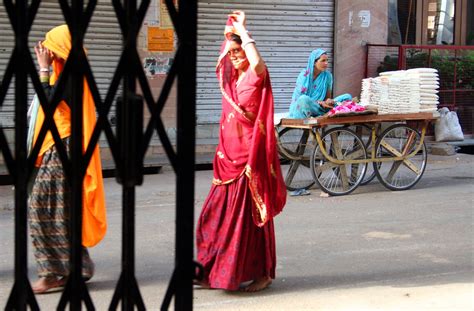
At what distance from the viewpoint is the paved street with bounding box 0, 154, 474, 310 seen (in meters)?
5.73

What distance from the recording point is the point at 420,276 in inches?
251

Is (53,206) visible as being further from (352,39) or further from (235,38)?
(352,39)

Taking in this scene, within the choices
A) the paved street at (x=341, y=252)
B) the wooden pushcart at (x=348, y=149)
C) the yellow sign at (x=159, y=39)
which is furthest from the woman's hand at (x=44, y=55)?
Result: the yellow sign at (x=159, y=39)

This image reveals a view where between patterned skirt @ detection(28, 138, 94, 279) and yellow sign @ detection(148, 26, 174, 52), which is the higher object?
yellow sign @ detection(148, 26, 174, 52)

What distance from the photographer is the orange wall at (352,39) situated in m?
13.9

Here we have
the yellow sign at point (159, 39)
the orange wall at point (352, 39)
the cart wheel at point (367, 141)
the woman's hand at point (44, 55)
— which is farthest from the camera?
the orange wall at point (352, 39)

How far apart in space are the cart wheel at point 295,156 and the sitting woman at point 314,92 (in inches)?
11.3

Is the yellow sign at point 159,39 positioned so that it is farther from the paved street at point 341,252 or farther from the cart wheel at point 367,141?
the cart wheel at point 367,141

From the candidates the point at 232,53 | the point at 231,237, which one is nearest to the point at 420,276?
the point at 231,237

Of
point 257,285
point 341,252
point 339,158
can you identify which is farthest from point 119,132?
point 339,158

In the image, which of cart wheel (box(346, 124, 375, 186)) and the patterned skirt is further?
cart wheel (box(346, 124, 375, 186))

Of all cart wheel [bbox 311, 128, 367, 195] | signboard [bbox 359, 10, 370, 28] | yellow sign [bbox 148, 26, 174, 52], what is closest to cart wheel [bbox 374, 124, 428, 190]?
cart wheel [bbox 311, 128, 367, 195]

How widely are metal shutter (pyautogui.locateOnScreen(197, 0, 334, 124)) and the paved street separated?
295 centimetres

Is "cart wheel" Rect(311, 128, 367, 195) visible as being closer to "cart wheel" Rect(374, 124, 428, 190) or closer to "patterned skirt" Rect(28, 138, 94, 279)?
"cart wheel" Rect(374, 124, 428, 190)
